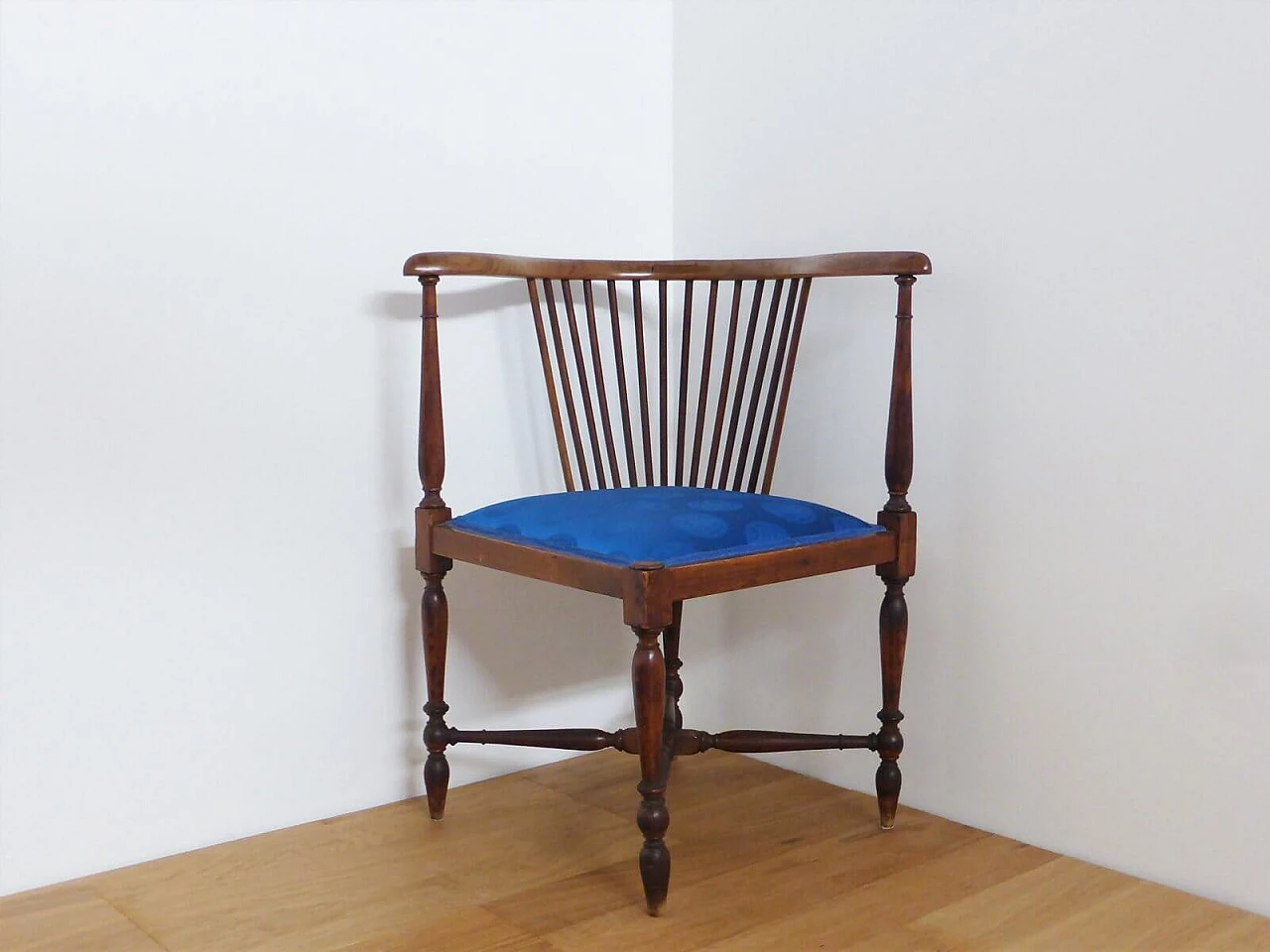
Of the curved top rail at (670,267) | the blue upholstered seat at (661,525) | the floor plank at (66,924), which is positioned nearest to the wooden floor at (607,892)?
the floor plank at (66,924)

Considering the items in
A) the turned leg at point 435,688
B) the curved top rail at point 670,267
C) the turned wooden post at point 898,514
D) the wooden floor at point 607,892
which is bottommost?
the wooden floor at point 607,892

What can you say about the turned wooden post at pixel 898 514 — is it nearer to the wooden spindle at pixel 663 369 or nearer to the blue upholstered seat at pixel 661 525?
the blue upholstered seat at pixel 661 525

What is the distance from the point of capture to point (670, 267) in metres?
1.89

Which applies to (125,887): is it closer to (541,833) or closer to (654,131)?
(541,833)

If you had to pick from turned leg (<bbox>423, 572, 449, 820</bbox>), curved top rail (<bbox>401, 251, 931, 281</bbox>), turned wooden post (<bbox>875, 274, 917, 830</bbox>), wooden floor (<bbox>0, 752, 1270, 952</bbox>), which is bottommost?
wooden floor (<bbox>0, 752, 1270, 952</bbox>)

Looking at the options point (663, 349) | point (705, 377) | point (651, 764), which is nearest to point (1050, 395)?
point (705, 377)

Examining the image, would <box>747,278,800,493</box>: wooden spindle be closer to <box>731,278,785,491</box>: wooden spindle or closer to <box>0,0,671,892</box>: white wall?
<box>731,278,785,491</box>: wooden spindle

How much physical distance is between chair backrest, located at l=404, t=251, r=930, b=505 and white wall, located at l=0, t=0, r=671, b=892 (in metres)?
0.13

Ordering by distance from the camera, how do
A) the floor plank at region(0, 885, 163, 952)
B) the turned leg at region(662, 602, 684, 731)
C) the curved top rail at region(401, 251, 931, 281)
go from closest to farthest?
the floor plank at region(0, 885, 163, 952), the curved top rail at region(401, 251, 931, 281), the turned leg at region(662, 602, 684, 731)

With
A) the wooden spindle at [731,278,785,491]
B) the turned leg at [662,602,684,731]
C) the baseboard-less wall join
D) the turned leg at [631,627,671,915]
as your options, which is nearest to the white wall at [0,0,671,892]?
the baseboard-less wall join

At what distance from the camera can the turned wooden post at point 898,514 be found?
1.65 metres

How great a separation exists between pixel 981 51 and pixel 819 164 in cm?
30

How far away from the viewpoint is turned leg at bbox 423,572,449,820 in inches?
69.3

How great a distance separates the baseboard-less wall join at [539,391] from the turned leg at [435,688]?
0.12 meters
